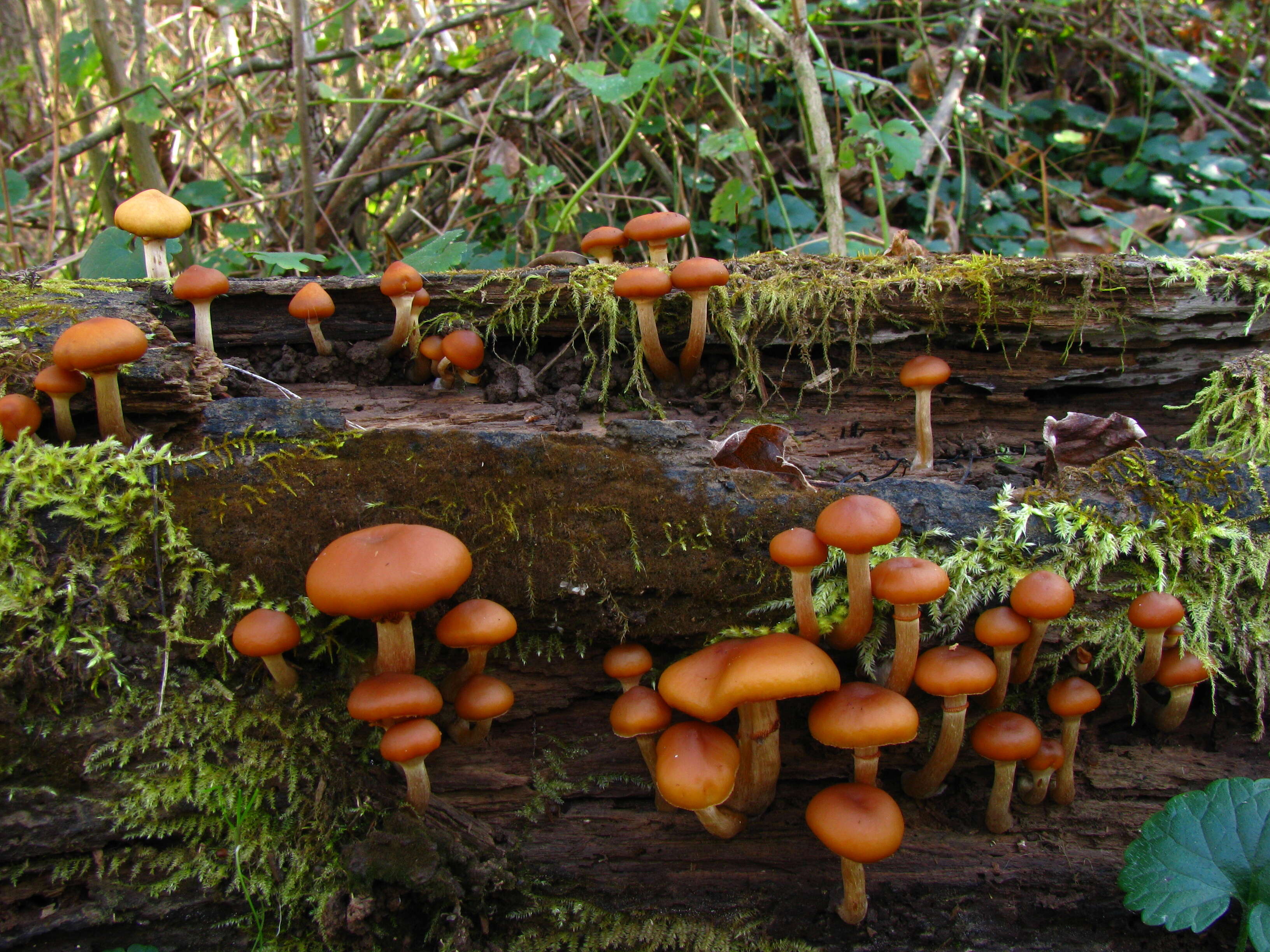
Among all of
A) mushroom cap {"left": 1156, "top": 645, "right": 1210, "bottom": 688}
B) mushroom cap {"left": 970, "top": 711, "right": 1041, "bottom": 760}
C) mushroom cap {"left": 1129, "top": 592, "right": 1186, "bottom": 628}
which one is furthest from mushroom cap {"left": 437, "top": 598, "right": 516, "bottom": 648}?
mushroom cap {"left": 1156, "top": 645, "right": 1210, "bottom": 688}

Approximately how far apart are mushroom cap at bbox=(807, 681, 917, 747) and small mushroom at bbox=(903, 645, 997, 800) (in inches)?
4.2

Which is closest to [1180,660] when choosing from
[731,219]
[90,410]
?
[90,410]

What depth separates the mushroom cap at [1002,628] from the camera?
2.02 metres

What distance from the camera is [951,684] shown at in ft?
6.35

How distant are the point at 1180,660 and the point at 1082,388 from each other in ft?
4.15

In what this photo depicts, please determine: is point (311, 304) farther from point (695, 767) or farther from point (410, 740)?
point (695, 767)

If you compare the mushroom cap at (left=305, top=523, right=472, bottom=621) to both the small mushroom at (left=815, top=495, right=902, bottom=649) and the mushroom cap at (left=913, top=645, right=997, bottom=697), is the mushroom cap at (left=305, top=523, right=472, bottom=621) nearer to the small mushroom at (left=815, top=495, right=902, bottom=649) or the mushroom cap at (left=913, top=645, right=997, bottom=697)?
the small mushroom at (left=815, top=495, right=902, bottom=649)

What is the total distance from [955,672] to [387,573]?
143cm

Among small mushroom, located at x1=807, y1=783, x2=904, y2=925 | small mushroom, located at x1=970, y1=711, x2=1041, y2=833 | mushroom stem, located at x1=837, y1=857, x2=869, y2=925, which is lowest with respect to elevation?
mushroom stem, located at x1=837, y1=857, x2=869, y2=925

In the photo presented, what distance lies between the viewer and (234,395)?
112 inches

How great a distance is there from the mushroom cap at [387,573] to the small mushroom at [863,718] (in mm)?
963

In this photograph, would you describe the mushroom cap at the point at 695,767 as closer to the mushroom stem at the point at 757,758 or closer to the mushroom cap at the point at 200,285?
the mushroom stem at the point at 757,758

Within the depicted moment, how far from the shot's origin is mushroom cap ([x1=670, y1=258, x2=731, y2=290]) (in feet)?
8.58

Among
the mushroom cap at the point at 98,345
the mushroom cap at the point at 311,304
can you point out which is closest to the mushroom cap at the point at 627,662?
the mushroom cap at the point at 98,345
